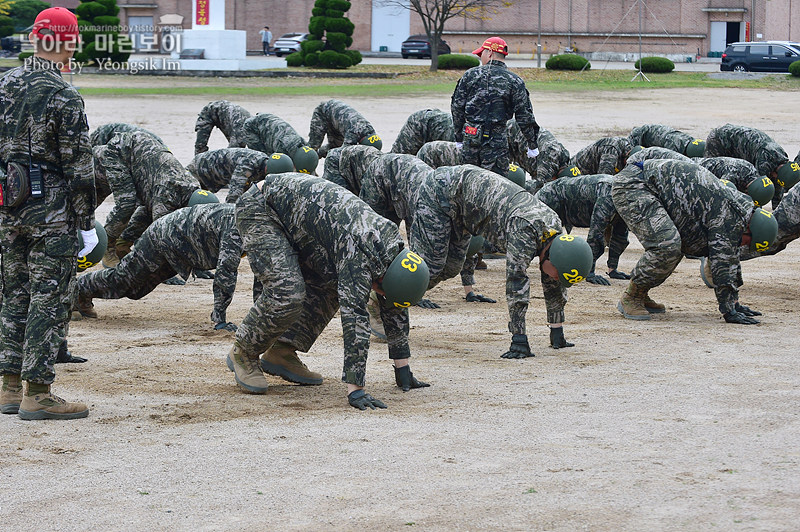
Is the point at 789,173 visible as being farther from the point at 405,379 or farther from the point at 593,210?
the point at 405,379

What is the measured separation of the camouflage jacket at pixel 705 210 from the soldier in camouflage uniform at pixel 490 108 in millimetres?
2033

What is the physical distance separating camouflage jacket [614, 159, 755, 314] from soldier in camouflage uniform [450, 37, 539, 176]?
6.67 feet

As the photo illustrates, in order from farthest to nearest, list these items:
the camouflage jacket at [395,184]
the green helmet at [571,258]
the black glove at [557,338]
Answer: the camouflage jacket at [395,184], the black glove at [557,338], the green helmet at [571,258]

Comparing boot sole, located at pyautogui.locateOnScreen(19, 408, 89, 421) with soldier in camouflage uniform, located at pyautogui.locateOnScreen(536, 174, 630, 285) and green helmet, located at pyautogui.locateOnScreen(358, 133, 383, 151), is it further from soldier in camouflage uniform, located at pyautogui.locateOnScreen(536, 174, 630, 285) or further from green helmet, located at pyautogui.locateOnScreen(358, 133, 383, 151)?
green helmet, located at pyautogui.locateOnScreen(358, 133, 383, 151)

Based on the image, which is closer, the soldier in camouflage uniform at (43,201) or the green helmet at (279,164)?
the soldier in camouflage uniform at (43,201)

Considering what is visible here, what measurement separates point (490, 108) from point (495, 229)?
3.58 metres

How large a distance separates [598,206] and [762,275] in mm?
2457

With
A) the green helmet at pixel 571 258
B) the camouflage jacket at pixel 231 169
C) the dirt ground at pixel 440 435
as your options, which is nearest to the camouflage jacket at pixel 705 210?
the dirt ground at pixel 440 435

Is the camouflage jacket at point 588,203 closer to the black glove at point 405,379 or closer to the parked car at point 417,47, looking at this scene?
the black glove at point 405,379

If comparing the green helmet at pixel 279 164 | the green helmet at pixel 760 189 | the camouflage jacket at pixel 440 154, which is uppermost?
the camouflage jacket at pixel 440 154

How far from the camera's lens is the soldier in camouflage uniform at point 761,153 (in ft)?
47.9

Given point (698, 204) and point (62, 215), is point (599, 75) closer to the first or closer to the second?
point (698, 204)

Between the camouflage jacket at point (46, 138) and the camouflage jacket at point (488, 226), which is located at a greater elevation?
the camouflage jacket at point (46, 138)

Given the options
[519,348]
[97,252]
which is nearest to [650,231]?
[519,348]
